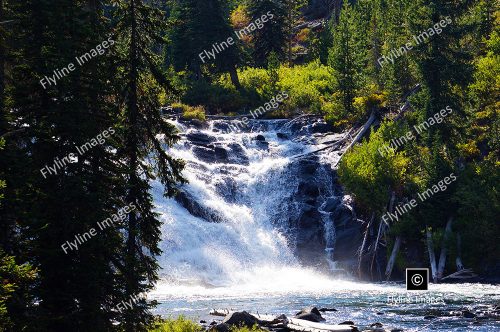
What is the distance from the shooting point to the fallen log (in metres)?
20.7

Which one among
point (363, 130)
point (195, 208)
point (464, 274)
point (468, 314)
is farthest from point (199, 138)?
point (468, 314)

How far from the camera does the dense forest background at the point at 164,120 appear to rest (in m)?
15.4

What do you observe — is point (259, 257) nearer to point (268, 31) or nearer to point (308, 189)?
point (308, 189)

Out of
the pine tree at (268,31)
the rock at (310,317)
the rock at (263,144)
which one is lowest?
the rock at (310,317)

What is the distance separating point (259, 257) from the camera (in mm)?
40812

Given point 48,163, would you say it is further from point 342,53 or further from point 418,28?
point 342,53

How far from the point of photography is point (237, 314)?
2230cm

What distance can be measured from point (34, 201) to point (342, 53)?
4462cm

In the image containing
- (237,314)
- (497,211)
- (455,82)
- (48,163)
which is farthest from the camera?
(455,82)

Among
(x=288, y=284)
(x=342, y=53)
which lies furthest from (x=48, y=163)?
(x=342, y=53)

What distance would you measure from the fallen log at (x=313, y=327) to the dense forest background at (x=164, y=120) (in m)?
5.98

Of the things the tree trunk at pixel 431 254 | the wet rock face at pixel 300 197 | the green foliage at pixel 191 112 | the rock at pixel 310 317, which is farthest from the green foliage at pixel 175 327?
the green foliage at pixel 191 112

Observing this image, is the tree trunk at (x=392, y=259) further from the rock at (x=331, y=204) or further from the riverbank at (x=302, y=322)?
the riverbank at (x=302, y=322)

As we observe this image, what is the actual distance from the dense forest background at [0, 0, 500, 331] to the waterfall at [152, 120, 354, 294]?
3.44m
